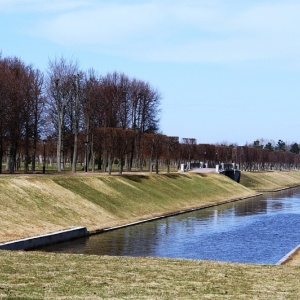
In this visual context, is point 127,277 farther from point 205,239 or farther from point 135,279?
point 205,239

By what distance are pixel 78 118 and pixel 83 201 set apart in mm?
33441

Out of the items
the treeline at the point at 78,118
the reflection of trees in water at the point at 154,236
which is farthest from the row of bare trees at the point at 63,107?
the reflection of trees in water at the point at 154,236

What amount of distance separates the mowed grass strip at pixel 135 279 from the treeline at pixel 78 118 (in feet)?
134

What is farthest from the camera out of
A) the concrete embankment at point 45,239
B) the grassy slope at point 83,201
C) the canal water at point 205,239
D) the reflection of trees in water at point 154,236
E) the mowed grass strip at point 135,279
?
the grassy slope at point 83,201

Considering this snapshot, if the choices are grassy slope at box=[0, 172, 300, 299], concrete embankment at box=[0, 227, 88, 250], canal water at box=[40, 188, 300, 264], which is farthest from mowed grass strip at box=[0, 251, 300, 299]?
canal water at box=[40, 188, 300, 264]


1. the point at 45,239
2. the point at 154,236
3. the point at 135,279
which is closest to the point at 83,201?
the point at 154,236

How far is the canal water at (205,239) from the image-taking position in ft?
107

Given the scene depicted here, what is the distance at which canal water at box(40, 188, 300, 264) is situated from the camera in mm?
32562

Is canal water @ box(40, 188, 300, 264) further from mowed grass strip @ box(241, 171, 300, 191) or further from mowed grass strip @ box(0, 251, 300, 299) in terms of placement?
mowed grass strip @ box(241, 171, 300, 191)

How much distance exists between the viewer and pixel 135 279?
61.7 feet

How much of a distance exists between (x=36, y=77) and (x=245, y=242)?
43.1 metres

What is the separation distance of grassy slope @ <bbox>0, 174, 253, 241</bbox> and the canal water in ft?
8.17

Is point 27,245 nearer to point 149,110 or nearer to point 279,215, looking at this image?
point 279,215

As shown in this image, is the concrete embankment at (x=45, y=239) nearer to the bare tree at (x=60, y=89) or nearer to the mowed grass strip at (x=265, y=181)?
the bare tree at (x=60, y=89)
